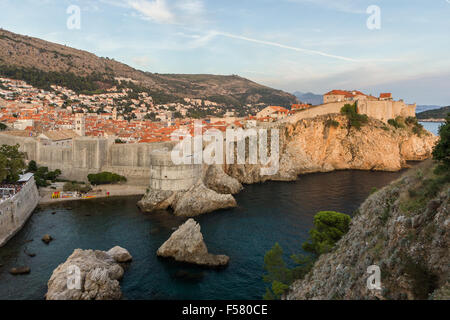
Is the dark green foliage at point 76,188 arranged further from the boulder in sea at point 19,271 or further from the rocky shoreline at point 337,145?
the rocky shoreline at point 337,145

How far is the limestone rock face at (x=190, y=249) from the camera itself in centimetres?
1399

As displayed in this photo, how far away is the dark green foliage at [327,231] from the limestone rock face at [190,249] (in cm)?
469

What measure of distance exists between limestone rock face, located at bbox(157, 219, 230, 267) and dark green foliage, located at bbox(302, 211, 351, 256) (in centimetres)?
469

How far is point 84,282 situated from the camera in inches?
444

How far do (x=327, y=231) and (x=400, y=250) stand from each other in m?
6.57

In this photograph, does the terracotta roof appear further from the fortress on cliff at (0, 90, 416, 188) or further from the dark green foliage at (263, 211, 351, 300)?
the dark green foliage at (263, 211, 351, 300)

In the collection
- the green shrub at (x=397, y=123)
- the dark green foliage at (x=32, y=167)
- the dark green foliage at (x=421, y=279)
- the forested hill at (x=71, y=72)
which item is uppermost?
the forested hill at (x=71, y=72)

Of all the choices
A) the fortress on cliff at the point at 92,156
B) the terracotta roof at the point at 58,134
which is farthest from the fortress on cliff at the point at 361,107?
the terracotta roof at the point at 58,134

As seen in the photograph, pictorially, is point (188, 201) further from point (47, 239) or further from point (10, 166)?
point (10, 166)

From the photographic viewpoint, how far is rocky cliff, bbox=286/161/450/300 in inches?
169

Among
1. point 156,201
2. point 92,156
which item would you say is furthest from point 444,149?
point 92,156

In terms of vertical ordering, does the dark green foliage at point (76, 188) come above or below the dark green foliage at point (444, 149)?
below

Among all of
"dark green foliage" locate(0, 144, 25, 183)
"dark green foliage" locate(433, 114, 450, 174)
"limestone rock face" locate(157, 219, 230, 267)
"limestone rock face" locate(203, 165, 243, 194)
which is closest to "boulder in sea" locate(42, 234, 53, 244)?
"dark green foliage" locate(0, 144, 25, 183)
